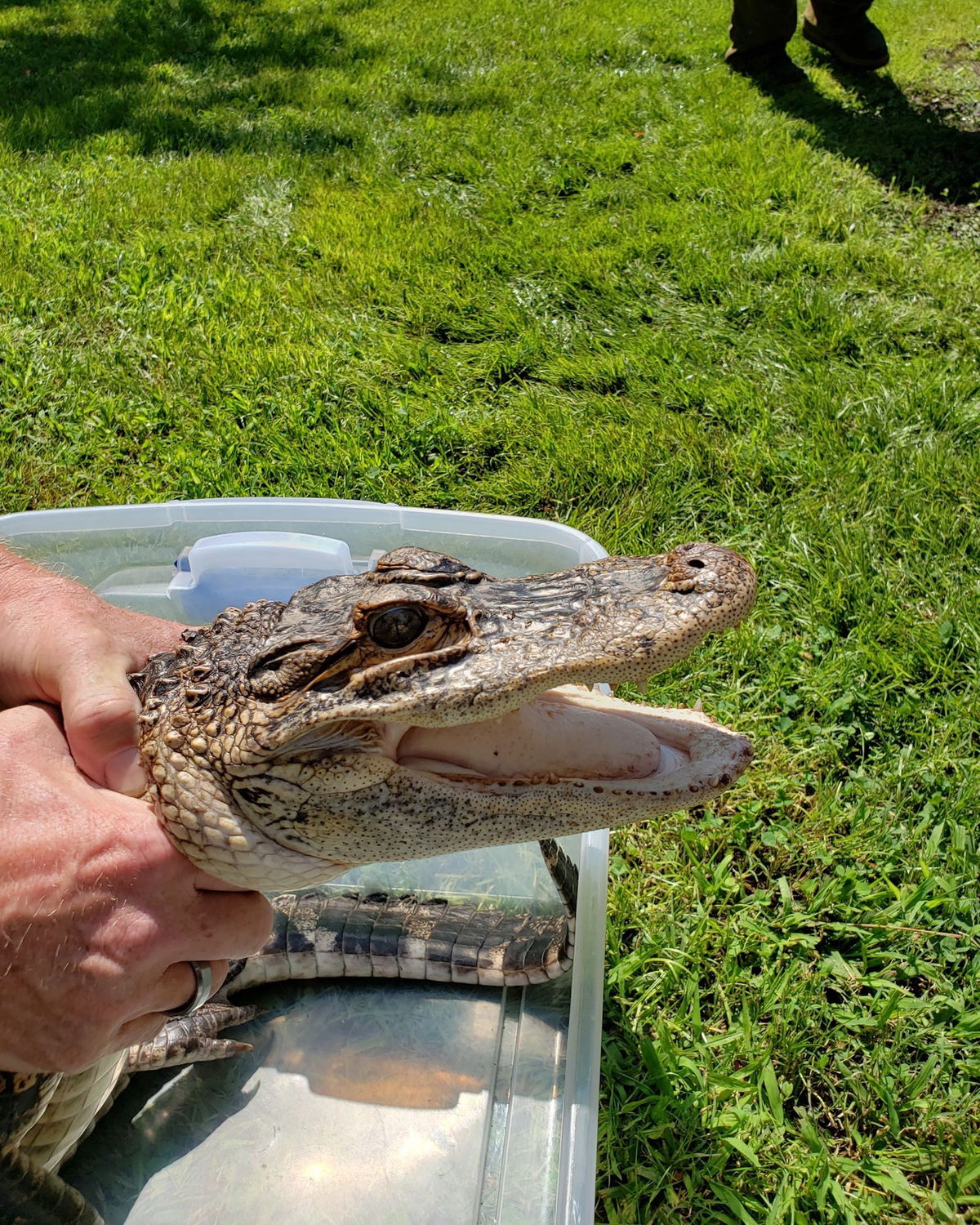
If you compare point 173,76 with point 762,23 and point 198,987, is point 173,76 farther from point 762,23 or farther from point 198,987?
point 198,987

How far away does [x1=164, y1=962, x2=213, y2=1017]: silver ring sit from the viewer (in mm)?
1617

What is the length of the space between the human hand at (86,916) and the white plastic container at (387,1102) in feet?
1.90

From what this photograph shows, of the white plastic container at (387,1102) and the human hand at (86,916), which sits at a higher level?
the human hand at (86,916)

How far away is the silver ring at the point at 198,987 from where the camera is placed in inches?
63.7

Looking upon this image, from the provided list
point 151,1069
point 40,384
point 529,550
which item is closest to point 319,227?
point 40,384

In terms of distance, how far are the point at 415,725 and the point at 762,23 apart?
584cm

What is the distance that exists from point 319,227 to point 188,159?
1.26m

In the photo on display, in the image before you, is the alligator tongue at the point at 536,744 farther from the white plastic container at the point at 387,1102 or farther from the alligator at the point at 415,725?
the white plastic container at the point at 387,1102

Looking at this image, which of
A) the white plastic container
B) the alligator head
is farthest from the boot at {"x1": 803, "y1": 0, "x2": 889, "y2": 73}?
the alligator head

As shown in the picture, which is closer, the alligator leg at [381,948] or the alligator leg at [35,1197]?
the alligator leg at [35,1197]

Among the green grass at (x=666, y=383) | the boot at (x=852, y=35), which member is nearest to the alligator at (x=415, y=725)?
the green grass at (x=666, y=383)

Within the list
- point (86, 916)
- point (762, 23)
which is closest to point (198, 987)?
point (86, 916)

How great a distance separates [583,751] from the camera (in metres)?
1.47

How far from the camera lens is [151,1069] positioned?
2049mm
